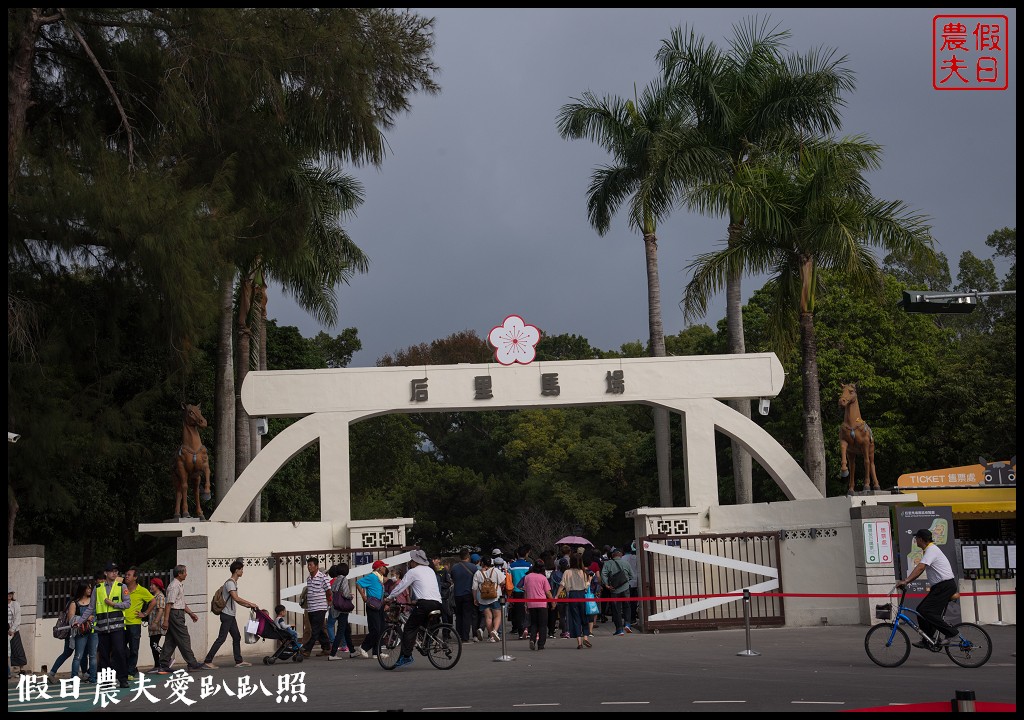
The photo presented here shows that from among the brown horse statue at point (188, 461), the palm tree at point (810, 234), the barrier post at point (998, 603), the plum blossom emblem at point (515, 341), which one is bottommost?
the barrier post at point (998, 603)

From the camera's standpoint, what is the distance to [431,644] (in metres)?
14.3

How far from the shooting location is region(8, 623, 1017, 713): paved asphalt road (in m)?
10.8

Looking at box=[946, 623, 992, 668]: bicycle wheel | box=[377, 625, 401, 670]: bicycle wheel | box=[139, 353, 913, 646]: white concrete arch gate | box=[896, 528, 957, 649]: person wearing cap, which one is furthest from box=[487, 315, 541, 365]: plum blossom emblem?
box=[946, 623, 992, 668]: bicycle wheel

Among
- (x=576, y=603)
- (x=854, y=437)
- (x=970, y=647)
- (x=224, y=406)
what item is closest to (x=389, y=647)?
(x=576, y=603)

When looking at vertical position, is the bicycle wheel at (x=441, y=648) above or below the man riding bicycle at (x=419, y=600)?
below

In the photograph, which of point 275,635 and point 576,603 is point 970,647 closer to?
point 576,603

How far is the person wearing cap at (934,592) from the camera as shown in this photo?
43.0 ft

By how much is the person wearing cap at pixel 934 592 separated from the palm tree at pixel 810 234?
32.4 ft

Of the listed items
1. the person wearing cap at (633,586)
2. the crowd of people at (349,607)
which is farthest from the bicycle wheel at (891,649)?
the person wearing cap at (633,586)

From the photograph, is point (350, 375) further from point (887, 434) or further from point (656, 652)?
point (887, 434)

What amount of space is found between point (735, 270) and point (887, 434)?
12.2m

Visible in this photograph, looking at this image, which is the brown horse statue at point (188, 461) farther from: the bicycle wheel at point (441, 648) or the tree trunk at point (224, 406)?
the bicycle wheel at point (441, 648)

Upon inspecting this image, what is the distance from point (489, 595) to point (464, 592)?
0.51 m

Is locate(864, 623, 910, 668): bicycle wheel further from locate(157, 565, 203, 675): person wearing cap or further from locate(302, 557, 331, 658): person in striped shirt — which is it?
locate(157, 565, 203, 675): person wearing cap
